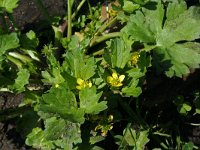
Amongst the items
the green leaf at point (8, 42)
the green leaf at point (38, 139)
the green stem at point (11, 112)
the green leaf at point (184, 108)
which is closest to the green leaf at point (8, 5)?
the green leaf at point (8, 42)

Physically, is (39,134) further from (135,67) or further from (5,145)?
(135,67)

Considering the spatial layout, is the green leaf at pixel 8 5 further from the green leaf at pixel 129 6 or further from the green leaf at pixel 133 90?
the green leaf at pixel 133 90

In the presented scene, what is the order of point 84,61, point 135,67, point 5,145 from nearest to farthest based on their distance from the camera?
point 84,61 → point 135,67 → point 5,145

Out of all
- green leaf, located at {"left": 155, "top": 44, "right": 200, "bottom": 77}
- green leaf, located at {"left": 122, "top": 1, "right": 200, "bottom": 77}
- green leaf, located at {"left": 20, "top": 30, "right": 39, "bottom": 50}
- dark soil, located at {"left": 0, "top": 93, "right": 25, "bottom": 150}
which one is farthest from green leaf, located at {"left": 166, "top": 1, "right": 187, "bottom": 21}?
dark soil, located at {"left": 0, "top": 93, "right": 25, "bottom": 150}

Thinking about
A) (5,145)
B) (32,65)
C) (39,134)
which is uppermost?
(32,65)

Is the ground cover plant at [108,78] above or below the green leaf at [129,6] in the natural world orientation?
below

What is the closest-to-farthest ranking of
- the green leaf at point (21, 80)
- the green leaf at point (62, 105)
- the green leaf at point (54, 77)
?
the green leaf at point (62, 105) < the green leaf at point (54, 77) < the green leaf at point (21, 80)

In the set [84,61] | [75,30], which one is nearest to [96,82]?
[84,61]
